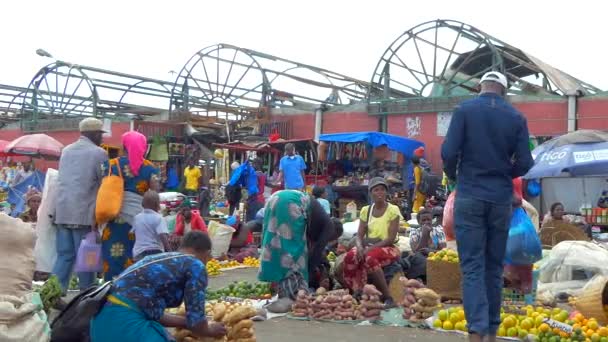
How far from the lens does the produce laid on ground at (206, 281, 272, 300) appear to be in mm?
7902

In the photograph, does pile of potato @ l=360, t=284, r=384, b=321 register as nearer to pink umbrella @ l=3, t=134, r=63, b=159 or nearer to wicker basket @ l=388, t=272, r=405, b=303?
wicker basket @ l=388, t=272, r=405, b=303

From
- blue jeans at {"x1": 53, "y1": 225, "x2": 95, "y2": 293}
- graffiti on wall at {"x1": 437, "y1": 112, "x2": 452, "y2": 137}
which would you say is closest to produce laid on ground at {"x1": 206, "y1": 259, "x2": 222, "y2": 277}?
blue jeans at {"x1": 53, "y1": 225, "x2": 95, "y2": 293}

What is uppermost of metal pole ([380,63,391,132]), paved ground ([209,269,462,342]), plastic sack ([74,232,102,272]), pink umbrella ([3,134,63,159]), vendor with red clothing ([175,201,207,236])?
metal pole ([380,63,391,132])

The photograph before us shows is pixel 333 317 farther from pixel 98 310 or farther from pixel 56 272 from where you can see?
pixel 98 310

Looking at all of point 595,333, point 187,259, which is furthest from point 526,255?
point 187,259

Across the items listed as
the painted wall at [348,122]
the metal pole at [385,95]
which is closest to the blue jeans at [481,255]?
the metal pole at [385,95]

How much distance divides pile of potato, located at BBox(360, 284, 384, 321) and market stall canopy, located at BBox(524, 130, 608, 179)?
5496mm

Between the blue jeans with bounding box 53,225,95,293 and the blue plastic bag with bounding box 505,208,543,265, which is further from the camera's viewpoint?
the blue jeans with bounding box 53,225,95,293

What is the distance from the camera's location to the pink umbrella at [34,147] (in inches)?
633

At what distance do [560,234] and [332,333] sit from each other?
18.0 ft

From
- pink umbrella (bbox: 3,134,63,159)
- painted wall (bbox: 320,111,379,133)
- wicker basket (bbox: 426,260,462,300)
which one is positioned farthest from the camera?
painted wall (bbox: 320,111,379,133)

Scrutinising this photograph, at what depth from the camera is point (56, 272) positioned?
696 cm

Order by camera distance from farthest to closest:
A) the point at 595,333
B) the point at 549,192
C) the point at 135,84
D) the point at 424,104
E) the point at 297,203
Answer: the point at 135,84 < the point at 424,104 < the point at 549,192 < the point at 297,203 < the point at 595,333

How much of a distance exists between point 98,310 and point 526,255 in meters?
4.25
